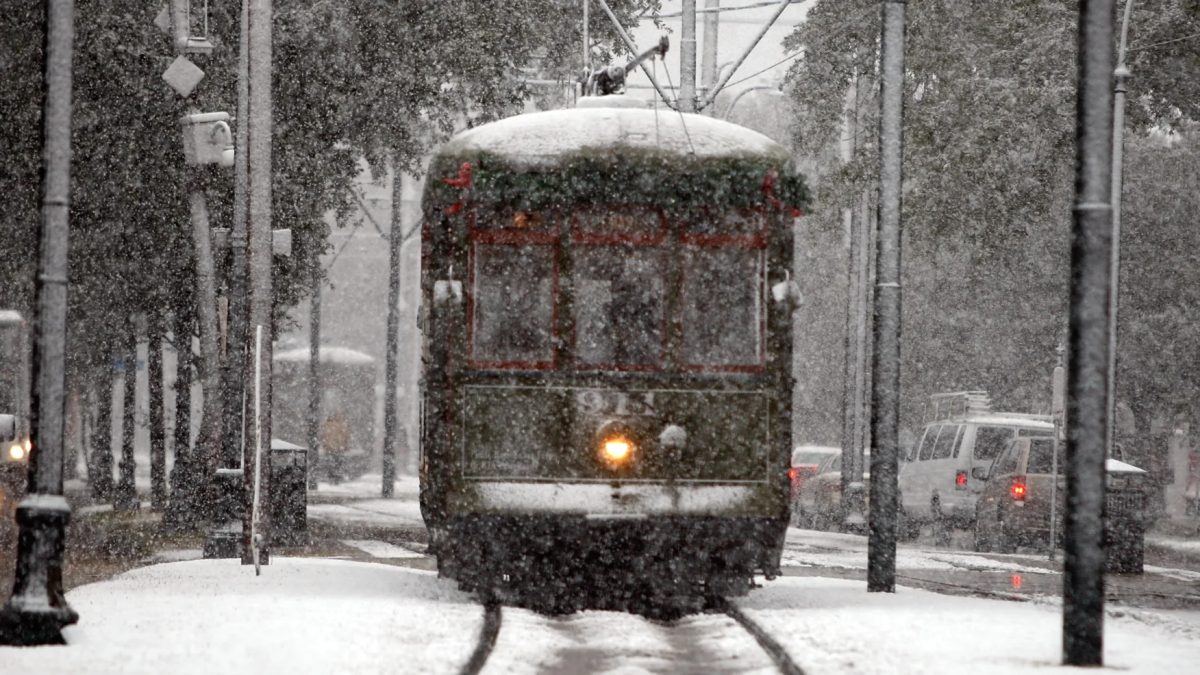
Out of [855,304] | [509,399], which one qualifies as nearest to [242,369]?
[509,399]

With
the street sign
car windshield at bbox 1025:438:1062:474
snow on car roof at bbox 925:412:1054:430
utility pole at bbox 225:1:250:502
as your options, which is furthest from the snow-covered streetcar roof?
snow on car roof at bbox 925:412:1054:430

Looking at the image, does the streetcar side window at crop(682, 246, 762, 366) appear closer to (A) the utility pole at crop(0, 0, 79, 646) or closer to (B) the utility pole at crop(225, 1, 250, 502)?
(A) the utility pole at crop(0, 0, 79, 646)

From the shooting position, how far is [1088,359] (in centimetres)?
1078

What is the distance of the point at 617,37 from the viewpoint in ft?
104

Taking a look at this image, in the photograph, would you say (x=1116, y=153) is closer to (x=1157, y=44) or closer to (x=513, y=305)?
(x=1157, y=44)

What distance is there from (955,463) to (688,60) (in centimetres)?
772

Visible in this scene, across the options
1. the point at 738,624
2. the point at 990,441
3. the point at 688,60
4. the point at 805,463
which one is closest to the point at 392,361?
the point at 805,463

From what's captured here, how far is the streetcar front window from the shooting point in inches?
567

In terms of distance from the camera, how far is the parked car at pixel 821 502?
3553 centimetres

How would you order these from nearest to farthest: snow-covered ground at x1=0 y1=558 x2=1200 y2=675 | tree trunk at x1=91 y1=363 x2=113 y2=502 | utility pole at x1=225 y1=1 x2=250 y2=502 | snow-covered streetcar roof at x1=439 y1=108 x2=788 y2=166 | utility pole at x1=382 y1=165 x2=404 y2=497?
snow-covered ground at x1=0 y1=558 x2=1200 y2=675, snow-covered streetcar roof at x1=439 y1=108 x2=788 y2=166, utility pole at x1=225 y1=1 x2=250 y2=502, tree trunk at x1=91 y1=363 x2=113 y2=502, utility pole at x1=382 y1=165 x2=404 y2=497

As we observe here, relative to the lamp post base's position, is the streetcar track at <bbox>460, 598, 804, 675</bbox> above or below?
below

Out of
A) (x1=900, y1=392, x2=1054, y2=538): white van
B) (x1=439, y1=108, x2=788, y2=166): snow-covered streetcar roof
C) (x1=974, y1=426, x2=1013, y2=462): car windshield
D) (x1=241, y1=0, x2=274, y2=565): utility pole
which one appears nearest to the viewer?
(x1=439, y1=108, x2=788, y2=166): snow-covered streetcar roof

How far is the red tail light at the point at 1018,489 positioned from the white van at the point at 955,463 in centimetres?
196

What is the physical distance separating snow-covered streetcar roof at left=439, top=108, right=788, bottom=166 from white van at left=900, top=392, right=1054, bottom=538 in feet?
51.6
